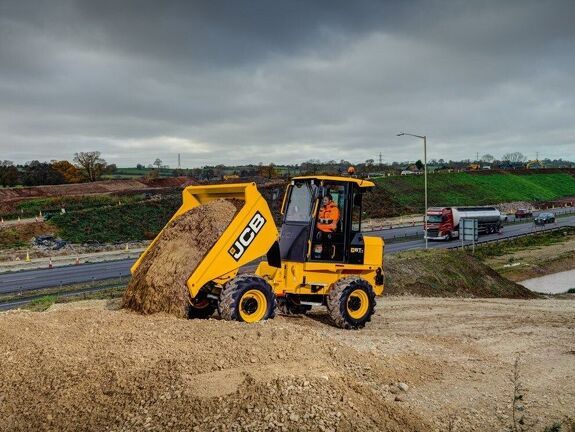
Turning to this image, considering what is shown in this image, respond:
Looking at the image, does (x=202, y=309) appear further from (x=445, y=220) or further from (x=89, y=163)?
(x=89, y=163)

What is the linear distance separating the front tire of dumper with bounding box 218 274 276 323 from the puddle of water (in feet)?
90.1

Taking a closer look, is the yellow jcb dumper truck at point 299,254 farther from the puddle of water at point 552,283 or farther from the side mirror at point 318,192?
the puddle of water at point 552,283

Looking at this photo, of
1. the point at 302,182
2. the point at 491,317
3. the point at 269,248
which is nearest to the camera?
the point at 269,248

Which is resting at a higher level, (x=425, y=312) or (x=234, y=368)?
(x=234, y=368)

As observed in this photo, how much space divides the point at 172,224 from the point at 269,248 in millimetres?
2399

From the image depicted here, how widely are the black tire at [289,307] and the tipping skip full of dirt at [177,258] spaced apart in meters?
2.88

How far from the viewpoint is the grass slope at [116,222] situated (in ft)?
171

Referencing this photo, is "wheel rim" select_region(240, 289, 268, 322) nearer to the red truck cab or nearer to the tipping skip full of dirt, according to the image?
the tipping skip full of dirt

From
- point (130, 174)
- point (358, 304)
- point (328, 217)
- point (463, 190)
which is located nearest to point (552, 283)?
point (358, 304)

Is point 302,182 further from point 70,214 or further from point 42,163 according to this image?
point 42,163

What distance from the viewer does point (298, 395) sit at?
7129 millimetres

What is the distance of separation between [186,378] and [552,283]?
34673 millimetres

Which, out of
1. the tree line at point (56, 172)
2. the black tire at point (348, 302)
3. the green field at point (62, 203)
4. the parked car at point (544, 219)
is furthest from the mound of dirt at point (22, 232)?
the parked car at point (544, 219)

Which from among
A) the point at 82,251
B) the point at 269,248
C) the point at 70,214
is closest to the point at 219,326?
the point at 269,248
